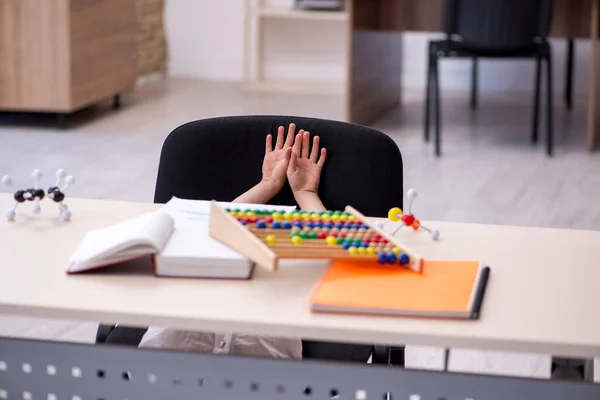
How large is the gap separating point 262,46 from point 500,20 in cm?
239

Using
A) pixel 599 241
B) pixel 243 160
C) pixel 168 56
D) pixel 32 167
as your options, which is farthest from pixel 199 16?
pixel 599 241

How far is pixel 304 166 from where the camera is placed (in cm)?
168

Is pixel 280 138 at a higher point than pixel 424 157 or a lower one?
higher

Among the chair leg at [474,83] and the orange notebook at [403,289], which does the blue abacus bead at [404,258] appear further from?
the chair leg at [474,83]

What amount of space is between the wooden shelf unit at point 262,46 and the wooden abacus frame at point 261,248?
16.0ft

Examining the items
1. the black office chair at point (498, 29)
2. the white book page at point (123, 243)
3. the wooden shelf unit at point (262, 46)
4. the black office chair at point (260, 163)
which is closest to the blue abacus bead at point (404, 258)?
the white book page at point (123, 243)

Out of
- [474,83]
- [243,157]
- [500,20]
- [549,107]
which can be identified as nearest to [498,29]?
[500,20]

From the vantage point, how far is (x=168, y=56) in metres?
6.84

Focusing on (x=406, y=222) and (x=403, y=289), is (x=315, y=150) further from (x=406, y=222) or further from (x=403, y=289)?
(x=403, y=289)

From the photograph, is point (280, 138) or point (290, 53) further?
point (290, 53)

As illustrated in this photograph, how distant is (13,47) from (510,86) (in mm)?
3102

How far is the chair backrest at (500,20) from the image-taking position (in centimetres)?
439

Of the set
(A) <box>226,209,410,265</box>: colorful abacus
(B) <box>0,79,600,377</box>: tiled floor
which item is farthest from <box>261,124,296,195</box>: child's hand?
(B) <box>0,79,600,377</box>: tiled floor

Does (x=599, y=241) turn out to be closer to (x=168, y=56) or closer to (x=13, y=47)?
(x=13, y=47)
